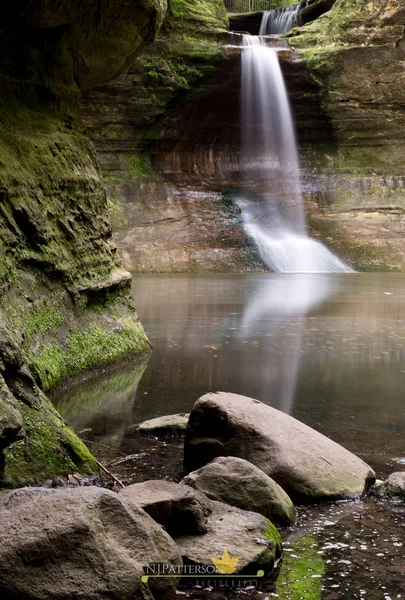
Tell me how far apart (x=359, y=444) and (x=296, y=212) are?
2190 cm

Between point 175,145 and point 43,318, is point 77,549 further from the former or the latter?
point 175,145

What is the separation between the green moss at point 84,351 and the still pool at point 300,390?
0.53ft

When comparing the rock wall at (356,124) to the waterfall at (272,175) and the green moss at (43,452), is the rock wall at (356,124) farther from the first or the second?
the green moss at (43,452)

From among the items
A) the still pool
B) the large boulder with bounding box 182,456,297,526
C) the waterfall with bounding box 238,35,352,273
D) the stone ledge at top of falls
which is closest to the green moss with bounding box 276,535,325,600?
the still pool

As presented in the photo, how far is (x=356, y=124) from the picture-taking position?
87.3ft

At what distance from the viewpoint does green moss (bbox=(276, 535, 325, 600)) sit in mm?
2904

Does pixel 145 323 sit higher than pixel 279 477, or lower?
lower

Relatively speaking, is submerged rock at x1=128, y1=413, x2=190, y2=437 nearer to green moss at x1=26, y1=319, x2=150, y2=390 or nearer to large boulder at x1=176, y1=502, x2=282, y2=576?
green moss at x1=26, y1=319, x2=150, y2=390

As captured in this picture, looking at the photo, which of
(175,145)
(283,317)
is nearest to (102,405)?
(283,317)

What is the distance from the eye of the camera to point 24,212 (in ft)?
20.5

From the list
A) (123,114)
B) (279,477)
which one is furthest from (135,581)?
(123,114)

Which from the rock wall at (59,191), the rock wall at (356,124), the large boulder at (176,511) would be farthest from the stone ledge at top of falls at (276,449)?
the rock wall at (356,124)

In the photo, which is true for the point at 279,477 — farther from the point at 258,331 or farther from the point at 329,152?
the point at 329,152

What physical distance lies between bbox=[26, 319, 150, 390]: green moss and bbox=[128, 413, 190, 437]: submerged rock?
86 cm
